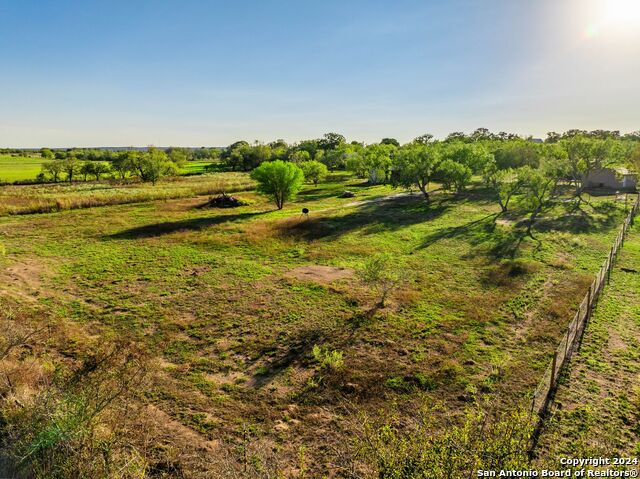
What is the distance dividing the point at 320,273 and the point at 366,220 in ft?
60.8

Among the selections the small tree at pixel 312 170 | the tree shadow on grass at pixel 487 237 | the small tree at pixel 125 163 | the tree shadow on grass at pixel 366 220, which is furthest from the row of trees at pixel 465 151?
the small tree at pixel 125 163

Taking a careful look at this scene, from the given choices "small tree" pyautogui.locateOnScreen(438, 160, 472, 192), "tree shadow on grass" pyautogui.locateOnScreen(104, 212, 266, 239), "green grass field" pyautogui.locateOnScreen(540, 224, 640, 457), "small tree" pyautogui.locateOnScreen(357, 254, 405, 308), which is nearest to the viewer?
"green grass field" pyautogui.locateOnScreen(540, 224, 640, 457)

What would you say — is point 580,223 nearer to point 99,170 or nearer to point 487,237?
point 487,237

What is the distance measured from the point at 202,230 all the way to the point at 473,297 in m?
26.9

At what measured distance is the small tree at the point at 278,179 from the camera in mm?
47562

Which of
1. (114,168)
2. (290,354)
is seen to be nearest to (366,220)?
(290,354)

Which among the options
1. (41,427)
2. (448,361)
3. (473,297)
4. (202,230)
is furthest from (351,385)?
(202,230)

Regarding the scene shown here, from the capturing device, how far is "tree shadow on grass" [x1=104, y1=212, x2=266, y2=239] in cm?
3367

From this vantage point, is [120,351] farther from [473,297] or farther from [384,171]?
[384,171]

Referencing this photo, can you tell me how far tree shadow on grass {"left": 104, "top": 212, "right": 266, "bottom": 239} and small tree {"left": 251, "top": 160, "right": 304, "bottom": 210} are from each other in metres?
6.38

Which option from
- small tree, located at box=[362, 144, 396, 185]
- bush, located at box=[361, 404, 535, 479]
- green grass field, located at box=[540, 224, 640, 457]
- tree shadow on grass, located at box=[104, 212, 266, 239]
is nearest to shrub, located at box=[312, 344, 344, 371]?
green grass field, located at box=[540, 224, 640, 457]

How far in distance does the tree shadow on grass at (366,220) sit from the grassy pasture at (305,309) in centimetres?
41

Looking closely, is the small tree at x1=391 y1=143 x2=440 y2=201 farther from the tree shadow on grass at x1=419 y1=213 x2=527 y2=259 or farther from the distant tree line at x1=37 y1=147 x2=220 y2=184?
the distant tree line at x1=37 y1=147 x2=220 y2=184

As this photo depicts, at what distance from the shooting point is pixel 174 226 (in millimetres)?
37375
